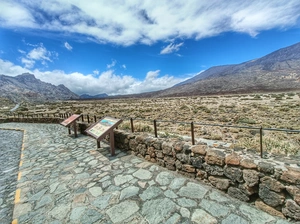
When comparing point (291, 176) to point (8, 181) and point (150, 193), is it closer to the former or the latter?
point (150, 193)

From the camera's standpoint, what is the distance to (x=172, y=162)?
407 centimetres

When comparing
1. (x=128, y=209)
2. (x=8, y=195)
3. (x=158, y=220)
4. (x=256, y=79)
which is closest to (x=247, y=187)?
(x=158, y=220)

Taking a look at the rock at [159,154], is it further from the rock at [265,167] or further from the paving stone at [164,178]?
the rock at [265,167]

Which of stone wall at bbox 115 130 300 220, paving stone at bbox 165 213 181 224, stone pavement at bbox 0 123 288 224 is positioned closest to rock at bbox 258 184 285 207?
stone wall at bbox 115 130 300 220

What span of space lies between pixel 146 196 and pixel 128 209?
445 millimetres

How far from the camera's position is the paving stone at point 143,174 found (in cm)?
392

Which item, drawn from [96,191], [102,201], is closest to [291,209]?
[102,201]

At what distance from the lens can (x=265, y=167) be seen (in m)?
2.52

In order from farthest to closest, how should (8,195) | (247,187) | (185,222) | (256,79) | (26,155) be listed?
1. (256,79)
2. (26,155)
3. (8,195)
4. (247,187)
5. (185,222)

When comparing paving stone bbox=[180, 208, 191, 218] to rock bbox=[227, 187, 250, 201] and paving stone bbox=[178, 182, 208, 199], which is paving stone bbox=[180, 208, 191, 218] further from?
rock bbox=[227, 187, 250, 201]

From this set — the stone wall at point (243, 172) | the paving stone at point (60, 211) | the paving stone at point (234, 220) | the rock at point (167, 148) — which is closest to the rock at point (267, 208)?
the stone wall at point (243, 172)

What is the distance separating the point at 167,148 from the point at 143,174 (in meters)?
0.86

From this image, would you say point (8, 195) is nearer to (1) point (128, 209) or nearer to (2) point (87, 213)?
(2) point (87, 213)

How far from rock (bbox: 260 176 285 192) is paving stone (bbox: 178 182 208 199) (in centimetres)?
107
